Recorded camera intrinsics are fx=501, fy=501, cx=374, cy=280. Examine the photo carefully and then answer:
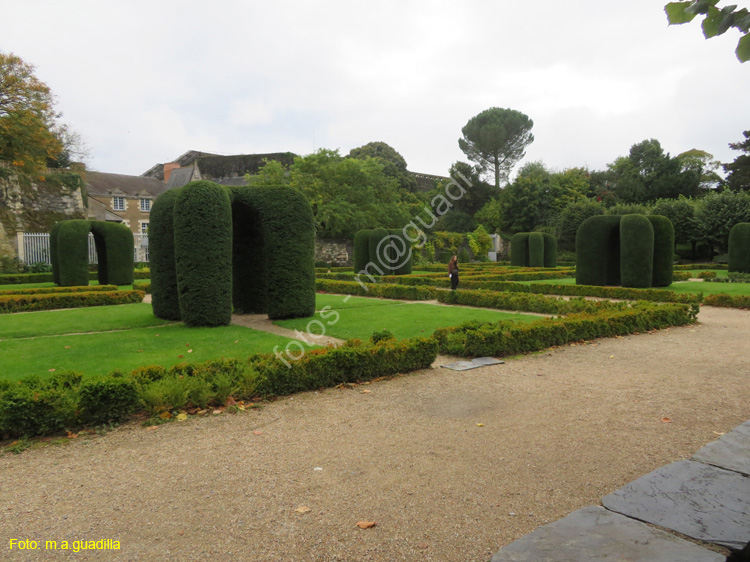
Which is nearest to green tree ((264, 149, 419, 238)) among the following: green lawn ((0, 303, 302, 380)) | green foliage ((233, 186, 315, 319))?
green foliage ((233, 186, 315, 319))

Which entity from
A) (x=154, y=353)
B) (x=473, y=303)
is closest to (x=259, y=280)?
(x=154, y=353)

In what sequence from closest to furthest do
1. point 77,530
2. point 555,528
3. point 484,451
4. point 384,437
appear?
point 555,528 → point 77,530 → point 484,451 → point 384,437

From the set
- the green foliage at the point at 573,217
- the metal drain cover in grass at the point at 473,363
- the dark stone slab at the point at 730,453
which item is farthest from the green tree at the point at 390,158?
the dark stone slab at the point at 730,453

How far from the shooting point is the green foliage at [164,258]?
1120 cm

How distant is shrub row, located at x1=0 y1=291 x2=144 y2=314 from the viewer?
14188 mm

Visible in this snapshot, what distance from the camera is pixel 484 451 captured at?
4.08m

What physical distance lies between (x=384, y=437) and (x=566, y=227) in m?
39.0

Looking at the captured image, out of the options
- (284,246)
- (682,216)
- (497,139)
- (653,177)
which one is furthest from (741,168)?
(284,246)

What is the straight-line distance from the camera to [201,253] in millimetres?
10008

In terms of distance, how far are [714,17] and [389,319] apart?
929 centimetres

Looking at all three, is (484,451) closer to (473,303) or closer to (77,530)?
(77,530)

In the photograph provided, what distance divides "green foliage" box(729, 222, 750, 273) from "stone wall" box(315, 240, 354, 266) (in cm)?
2195

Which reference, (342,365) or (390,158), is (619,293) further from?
(390,158)

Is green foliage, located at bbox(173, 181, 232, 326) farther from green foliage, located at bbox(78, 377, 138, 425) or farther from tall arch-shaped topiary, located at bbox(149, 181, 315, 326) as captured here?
green foliage, located at bbox(78, 377, 138, 425)
